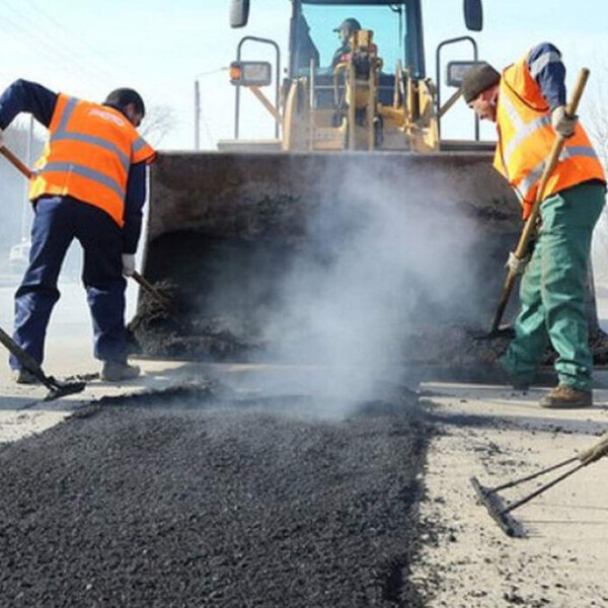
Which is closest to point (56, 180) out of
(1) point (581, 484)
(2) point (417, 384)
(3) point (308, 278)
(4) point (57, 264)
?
(4) point (57, 264)

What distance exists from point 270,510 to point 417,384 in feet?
7.90

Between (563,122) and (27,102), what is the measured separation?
2.78 m

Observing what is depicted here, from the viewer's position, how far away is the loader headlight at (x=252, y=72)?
675cm

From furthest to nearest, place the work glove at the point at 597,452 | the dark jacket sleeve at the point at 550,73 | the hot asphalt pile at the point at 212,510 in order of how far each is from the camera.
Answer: the dark jacket sleeve at the point at 550,73 < the work glove at the point at 597,452 < the hot asphalt pile at the point at 212,510

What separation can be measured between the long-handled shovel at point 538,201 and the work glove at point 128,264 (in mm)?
2094

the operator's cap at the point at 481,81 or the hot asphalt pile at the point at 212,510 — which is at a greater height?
the operator's cap at the point at 481,81

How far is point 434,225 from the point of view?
5.36m

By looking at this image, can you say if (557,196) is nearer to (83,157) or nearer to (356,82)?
(83,157)

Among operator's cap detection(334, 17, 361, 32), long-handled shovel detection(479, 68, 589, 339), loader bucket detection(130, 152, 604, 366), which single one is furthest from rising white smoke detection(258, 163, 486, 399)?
operator's cap detection(334, 17, 361, 32)

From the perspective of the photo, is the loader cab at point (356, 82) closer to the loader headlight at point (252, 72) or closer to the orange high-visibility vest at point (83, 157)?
the loader headlight at point (252, 72)

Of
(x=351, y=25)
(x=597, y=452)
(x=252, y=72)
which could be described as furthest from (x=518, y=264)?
(x=351, y=25)

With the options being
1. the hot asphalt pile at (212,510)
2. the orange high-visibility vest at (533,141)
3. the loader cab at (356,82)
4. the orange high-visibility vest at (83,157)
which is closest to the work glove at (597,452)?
the hot asphalt pile at (212,510)

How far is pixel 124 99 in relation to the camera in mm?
5047

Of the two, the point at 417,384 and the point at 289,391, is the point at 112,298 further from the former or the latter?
the point at 417,384
